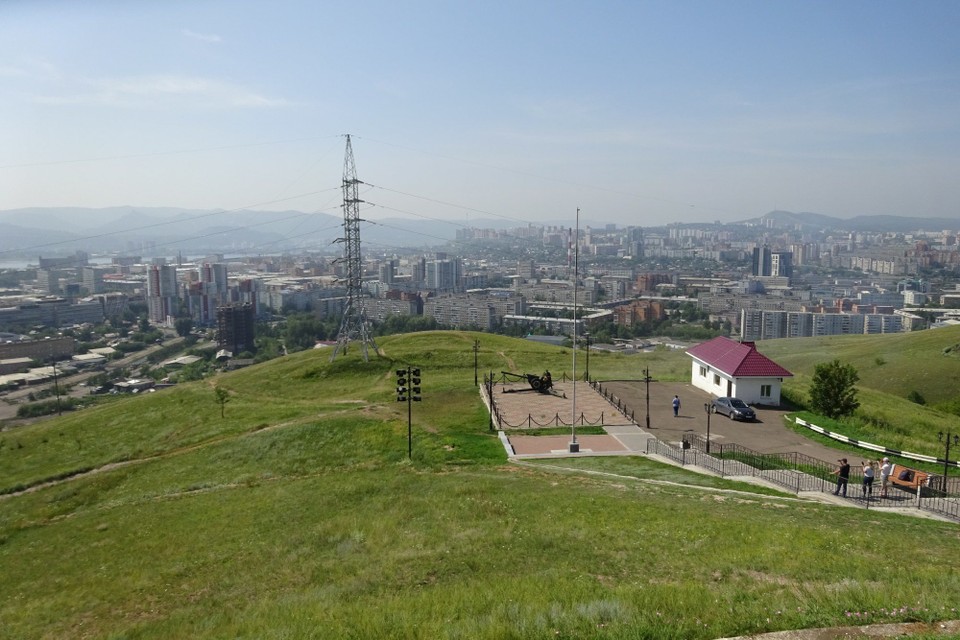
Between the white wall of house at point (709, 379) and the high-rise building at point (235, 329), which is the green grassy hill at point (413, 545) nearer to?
the white wall of house at point (709, 379)

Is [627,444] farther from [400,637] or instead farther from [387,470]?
[400,637]

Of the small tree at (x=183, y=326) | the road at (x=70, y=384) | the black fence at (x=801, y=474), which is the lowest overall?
the road at (x=70, y=384)

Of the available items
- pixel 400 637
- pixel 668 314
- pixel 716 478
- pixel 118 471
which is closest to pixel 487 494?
pixel 716 478

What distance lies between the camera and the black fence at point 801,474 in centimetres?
1919

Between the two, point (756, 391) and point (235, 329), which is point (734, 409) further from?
point (235, 329)

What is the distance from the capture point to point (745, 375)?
107 feet

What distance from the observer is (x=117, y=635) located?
45.1ft

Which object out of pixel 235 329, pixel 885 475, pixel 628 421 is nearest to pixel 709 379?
pixel 628 421

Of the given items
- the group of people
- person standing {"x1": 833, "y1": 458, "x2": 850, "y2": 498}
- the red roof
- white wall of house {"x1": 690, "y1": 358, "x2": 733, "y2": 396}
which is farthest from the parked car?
person standing {"x1": 833, "y1": 458, "x2": 850, "y2": 498}

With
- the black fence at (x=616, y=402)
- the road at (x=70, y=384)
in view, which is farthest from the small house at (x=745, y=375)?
the road at (x=70, y=384)

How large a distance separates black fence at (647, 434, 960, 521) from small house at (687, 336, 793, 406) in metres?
6.96

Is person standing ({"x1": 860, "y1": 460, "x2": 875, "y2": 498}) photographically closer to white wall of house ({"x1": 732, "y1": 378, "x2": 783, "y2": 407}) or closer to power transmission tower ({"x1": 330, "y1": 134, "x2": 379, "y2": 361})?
white wall of house ({"x1": 732, "y1": 378, "x2": 783, "y2": 407})

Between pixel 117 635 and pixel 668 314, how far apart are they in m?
165

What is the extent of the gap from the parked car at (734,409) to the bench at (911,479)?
28.8ft
